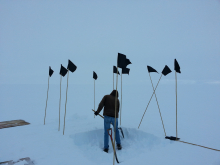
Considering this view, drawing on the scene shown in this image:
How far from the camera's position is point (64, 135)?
502cm

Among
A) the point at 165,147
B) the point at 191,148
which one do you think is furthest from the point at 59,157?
the point at 191,148

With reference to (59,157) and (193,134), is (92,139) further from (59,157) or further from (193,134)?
(193,134)

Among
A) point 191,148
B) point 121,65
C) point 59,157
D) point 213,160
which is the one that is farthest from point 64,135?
point 213,160

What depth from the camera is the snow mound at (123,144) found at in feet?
12.8

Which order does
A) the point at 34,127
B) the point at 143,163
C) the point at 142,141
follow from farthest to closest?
the point at 34,127, the point at 142,141, the point at 143,163

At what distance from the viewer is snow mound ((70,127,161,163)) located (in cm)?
391

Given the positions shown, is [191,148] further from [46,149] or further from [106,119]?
[46,149]

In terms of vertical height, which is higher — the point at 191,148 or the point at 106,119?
the point at 106,119

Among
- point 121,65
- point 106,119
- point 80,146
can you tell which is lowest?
point 80,146

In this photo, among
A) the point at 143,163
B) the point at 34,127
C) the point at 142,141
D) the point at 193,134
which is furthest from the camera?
the point at 34,127

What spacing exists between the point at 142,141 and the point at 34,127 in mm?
4617

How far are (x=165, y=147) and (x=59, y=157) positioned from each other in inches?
120

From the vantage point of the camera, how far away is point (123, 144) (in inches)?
184

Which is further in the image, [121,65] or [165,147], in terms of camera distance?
[165,147]
